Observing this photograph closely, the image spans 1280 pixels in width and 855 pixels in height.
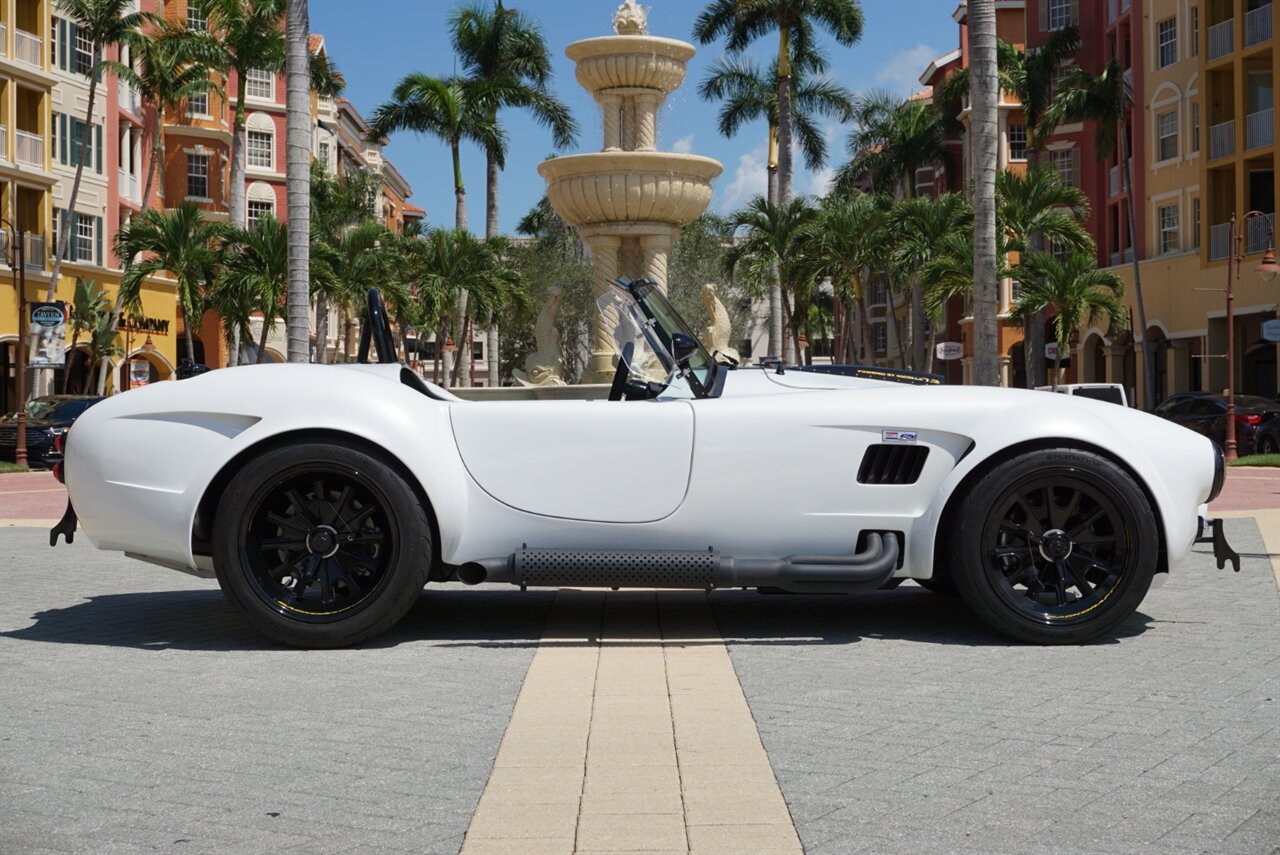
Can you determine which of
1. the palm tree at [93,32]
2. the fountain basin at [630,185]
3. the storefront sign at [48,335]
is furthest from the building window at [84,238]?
the fountain basin at [630,185]

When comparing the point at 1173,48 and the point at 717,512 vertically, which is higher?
the point at 1173,48

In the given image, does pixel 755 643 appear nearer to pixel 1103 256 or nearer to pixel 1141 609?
pixel 1141 609

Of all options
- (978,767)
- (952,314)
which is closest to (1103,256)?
(952,314)

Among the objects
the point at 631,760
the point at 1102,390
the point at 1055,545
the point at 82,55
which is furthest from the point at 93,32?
the point at 631,760

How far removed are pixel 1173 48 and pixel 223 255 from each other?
27276 millimetres

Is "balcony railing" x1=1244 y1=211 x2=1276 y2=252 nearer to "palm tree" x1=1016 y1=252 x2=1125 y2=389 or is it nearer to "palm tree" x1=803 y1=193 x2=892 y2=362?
"palm tree" x1=1016 y1=252 x2=1125 y2=389

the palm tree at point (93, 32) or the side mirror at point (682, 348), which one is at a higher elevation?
the palm tree at point (93, 32)

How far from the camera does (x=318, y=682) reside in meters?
5.01

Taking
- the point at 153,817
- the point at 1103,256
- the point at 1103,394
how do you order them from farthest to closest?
the point at 1103,256 < the point at 1103,394 < the point at 153,817

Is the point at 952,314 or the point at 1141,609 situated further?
the point at 952,314

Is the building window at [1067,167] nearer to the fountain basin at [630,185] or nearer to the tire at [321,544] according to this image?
the fountain basin at [630,185]

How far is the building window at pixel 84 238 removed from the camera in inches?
1804

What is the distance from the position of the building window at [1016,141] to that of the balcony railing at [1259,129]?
60.9 ft

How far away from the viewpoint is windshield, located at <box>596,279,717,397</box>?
586cm
